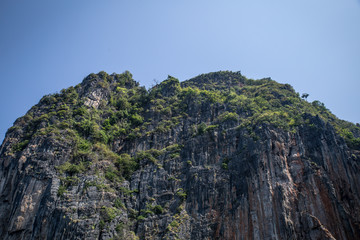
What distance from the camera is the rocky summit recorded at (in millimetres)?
35625

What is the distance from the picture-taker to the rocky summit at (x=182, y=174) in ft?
117

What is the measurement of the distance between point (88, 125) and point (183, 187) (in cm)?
1748

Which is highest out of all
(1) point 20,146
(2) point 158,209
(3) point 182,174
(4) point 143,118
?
(4) point 143,118

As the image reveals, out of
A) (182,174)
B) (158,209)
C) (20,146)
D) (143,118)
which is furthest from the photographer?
(143,118)

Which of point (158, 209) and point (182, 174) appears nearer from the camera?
point (158, 209)

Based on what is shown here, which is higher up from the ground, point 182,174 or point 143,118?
point 143,118

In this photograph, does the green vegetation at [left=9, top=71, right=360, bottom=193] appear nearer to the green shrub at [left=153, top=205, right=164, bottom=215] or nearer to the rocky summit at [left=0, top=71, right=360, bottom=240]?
the rocky summit at [left=0, top=71, right=360, bottom=240]

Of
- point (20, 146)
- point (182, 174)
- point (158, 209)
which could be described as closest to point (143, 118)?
point (182, 174)

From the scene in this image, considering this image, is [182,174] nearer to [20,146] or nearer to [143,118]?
[143,118]

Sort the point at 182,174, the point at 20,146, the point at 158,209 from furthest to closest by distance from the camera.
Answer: the point at 20,146
the point at 182,174
the point at 158,209

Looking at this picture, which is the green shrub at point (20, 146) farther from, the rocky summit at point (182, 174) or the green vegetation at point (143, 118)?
the rocky summit at point (182, 174)

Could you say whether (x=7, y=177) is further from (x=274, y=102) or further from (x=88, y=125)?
(x=274, y=102)

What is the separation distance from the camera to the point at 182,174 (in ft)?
143

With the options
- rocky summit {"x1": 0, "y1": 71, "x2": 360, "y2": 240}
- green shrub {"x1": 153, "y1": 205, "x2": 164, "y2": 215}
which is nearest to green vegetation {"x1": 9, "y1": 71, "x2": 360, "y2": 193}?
rocky summit {"x1": 0, "y1": 71, "x2": 360, "y2": 240}
